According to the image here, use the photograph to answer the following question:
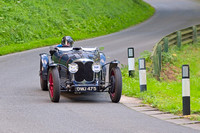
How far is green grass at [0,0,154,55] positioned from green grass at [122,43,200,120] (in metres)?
6.52

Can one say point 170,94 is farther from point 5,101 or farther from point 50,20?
point 50,20

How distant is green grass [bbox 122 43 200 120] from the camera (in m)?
10.8

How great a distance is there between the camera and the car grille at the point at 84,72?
37.6 feet

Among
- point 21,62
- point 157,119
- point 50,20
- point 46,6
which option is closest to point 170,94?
point 157,119

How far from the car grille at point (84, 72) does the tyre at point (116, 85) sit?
0.51 m

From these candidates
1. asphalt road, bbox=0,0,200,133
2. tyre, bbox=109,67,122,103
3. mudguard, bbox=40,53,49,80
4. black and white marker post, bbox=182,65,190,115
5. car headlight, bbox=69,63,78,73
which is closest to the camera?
asphalt road, bbox=0,0,200,133

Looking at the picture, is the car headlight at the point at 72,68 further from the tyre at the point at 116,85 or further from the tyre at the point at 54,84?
the tyre at the point at 116,85

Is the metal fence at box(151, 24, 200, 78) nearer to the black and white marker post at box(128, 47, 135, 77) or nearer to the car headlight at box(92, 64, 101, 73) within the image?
the black and white marker post at box(128, 47, 135, 77)

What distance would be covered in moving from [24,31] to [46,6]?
5.55 m

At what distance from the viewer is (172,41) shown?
2405 centimetres

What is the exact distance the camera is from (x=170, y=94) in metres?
13.3

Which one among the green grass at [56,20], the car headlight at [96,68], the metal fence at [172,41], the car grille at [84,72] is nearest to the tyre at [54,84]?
the car grille at [84,72]

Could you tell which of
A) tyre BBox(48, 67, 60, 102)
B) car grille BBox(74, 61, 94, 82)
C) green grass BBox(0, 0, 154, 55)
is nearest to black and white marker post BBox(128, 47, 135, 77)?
car grille BBox(74, 61, 94, 82)

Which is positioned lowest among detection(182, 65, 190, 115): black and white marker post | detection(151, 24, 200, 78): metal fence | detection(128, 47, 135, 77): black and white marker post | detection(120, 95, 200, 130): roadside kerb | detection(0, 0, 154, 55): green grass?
detection(120, 95, 200, 130): roadside kerb
